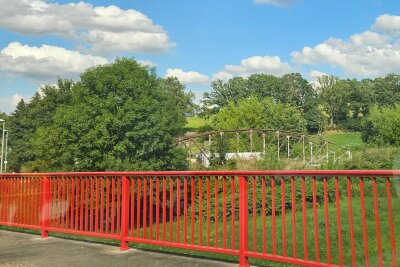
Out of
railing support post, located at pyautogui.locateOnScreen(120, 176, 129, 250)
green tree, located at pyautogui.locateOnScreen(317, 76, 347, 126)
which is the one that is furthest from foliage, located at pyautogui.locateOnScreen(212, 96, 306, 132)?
railing support post, located at pyautogui.locateOnScreen(120, 176, 129, 250)

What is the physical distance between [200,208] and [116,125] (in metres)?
27.2

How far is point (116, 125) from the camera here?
1284 inches

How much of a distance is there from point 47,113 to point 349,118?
3161 inches

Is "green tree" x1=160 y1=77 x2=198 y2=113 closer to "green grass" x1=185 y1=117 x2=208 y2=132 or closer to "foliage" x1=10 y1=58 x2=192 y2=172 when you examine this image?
"green grass" x1=185 y1=117 x2=208 y2=132

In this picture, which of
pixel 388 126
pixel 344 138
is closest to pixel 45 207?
pixel 388 126

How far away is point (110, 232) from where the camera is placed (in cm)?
718

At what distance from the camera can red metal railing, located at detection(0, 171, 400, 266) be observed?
5.01 metres

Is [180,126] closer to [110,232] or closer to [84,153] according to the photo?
[84,153]

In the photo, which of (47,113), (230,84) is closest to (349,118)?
(230,84)

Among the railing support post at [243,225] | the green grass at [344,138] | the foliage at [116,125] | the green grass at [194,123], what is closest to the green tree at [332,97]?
the green grass at [344,138]

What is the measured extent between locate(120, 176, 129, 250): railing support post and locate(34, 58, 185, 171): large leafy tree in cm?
2420

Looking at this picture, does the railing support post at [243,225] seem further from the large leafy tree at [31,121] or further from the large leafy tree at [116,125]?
the large leafy tree at [31,121]

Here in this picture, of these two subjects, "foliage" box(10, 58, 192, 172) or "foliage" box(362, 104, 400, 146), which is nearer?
"foliage" box(10, 58, 192, 172)

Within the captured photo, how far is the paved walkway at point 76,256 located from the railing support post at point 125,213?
0.14 metres
